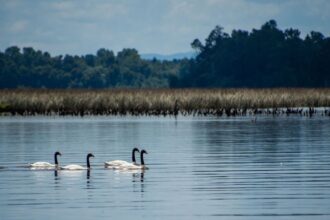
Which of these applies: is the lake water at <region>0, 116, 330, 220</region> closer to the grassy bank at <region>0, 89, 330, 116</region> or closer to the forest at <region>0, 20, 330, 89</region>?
the grassy bank at <region>0, 89, 330, 116</region>

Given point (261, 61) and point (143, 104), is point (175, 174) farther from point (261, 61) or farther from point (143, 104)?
point (261, 61)

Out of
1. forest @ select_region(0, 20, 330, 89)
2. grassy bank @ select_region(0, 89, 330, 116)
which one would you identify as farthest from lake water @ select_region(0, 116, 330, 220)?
forest @ select_region(0, 20, 330, 89)

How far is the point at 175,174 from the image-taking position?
2903 cm

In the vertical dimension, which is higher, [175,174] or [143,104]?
[143,104]

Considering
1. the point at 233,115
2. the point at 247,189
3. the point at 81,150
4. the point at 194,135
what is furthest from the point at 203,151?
the point at 233,115

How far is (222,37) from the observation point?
543ft

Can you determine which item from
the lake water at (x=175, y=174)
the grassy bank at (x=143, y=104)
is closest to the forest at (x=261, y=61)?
the grassy bank at (x=143, y=104)

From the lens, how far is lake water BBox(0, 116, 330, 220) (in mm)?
22375

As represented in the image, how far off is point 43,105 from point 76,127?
10489 millimetres

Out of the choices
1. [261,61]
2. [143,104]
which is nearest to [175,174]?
[143,104]

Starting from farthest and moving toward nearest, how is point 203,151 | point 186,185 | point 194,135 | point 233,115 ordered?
1. point 233,115
2. point 194,135
3. point 203,151
4. point 186,185

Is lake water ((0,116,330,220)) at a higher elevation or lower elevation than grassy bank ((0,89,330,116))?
lower

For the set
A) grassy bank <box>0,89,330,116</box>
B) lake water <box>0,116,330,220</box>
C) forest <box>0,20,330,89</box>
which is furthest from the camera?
forest <box>0,20,330,89</box>

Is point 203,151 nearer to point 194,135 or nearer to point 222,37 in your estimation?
point 194,135
